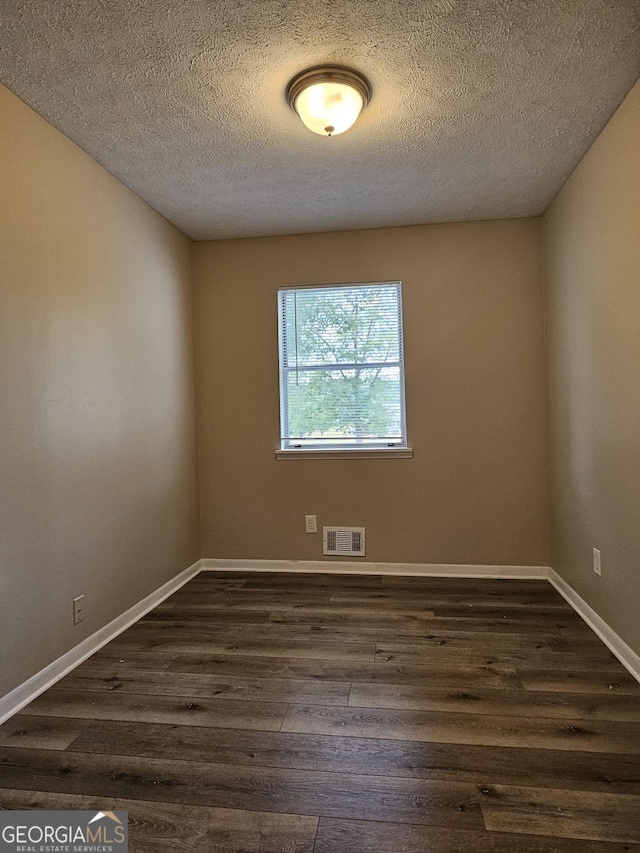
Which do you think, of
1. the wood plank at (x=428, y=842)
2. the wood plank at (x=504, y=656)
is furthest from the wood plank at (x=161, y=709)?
the wood plank at (x=504, y=656)

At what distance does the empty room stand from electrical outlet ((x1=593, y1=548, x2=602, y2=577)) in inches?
0.7

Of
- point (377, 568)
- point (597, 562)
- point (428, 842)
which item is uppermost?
point (597, 562)

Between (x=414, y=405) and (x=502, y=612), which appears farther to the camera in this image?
(x=414, y=405)

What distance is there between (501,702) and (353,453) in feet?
6.65

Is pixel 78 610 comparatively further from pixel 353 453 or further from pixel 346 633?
pixel 353 453

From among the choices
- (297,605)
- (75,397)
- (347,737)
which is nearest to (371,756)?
(347,737)

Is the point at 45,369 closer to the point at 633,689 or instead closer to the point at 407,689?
the point at 407,689

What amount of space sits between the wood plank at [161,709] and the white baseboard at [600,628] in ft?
5.06

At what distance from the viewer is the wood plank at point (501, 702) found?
6.30 ft

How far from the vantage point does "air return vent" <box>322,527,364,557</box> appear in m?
3.77

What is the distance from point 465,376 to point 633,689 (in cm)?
216

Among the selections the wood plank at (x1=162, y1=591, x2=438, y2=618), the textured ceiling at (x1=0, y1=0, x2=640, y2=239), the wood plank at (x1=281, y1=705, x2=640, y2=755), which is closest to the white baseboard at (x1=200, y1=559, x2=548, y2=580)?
the wood plank at (x1=162, y1=591, x2=438, y2=618)

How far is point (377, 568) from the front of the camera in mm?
3732

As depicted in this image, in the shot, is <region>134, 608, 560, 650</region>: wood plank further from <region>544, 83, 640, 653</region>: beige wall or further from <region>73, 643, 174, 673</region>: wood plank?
<region>544, 83, 640, 653</region>: beige wall
